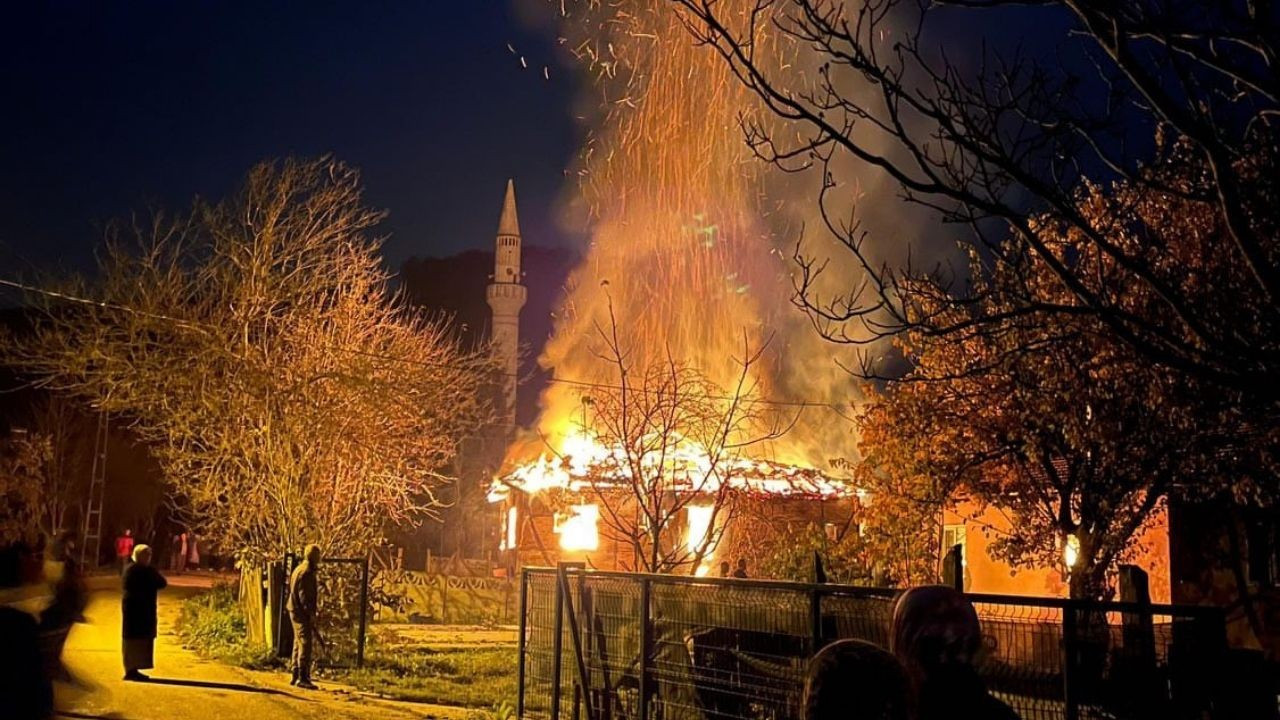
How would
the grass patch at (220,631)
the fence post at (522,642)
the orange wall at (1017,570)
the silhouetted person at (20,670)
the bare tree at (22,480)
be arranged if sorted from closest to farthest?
the silhouetted person at (20,670) → the fence post at (522,642) → the grass patch at (220,631) → the orange wall at (1017,570) → the bare tree at (22,480)

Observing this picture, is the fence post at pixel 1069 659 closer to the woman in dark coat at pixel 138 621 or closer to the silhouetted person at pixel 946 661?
the silhouetted person at pixel 946 661

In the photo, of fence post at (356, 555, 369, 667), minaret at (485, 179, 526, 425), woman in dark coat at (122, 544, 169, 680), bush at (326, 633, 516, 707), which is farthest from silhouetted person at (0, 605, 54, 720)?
minaret at (485, 179, 526, 425)

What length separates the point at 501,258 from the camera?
83.9 meters

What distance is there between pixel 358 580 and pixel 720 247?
709 inches

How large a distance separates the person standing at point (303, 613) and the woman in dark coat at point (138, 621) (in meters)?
1.61

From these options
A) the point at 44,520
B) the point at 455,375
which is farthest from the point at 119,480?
the point at 455,375

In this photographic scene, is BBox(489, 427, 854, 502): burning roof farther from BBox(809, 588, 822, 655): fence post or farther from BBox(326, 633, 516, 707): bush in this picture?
BBox(809, 588, 822, 655): fence post

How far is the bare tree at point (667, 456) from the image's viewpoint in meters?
14.3

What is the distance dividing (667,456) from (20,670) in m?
15.7

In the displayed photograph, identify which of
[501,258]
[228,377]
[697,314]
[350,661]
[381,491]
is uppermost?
[501,258]

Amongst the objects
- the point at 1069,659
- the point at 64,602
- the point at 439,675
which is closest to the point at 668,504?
the point at 439,675

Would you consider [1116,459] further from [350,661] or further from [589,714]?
[350,661]

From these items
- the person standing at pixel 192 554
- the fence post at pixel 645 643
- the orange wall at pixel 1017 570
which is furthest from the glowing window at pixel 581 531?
the person standing at pixel 192 554

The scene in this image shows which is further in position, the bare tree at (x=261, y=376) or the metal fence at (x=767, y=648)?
the bare tree at (x=261, y=376)
